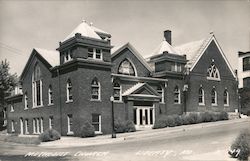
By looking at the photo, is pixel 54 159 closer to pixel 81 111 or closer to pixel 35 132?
pixel 81 111

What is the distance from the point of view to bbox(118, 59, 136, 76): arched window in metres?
36.9

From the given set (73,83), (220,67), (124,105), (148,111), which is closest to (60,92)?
(73,83)

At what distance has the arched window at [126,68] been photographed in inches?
1454

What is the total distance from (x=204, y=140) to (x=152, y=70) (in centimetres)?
2014

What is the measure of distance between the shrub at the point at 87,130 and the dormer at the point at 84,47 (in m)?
5.61

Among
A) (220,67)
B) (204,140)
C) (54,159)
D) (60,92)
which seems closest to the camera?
(54,159)

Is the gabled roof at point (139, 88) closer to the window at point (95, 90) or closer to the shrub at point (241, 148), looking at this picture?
the window at point (95, 90)

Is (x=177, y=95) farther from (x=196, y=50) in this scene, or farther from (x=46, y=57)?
(x=46, y=57)

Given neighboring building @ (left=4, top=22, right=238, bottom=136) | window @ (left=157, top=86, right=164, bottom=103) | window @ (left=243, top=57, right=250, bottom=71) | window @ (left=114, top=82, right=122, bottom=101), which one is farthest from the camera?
window @ (left=157, top=86, right=164, bottom=103)

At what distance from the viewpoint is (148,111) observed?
3628cm

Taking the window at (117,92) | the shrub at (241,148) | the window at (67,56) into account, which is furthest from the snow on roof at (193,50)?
the shrub at (241,148)

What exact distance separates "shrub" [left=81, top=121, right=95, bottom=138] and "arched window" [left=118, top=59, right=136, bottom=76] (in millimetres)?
7905

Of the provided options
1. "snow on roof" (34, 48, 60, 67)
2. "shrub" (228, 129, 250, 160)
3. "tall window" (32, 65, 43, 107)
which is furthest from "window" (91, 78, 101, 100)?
"shrub" (228, 129, 250, 160)

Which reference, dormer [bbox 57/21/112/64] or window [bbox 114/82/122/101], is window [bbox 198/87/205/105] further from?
dormer [bbox 57/21/112/64]
